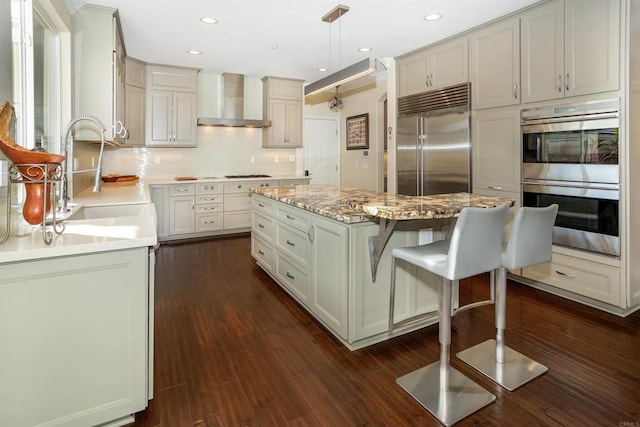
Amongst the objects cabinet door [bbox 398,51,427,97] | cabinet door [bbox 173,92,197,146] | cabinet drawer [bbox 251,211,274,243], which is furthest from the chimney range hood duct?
cabinet drawer [bbox 251,211,274,243]

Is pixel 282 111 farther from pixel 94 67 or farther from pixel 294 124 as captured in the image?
pixel 94 67

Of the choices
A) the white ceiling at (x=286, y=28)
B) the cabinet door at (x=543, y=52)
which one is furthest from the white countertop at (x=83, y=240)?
the cabinet door at (x=543, y=52)

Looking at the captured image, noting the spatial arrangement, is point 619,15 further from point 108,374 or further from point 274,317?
point 108,374

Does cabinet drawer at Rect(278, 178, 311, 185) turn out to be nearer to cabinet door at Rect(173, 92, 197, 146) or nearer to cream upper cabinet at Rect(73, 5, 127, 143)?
cabinet door at Rect(173, 92, 197, 146)

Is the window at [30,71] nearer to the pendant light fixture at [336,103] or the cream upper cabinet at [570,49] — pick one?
the cream upper cabinet at [570,49]

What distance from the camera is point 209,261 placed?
4312 mm

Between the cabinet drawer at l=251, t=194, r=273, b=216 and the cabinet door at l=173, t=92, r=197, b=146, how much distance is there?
2393 mm

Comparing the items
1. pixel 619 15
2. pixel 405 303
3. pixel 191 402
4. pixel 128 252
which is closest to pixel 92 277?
pixel 128 252

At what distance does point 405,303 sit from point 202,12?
10.4 ft

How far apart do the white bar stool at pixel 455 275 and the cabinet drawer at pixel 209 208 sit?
4141 millimetres

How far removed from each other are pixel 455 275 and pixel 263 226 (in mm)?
Answer: 2312

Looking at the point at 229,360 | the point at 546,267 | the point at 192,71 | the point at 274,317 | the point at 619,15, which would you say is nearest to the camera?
the point at 229,360

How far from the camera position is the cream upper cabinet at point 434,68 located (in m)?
3.84

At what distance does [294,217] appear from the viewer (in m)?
2.87
